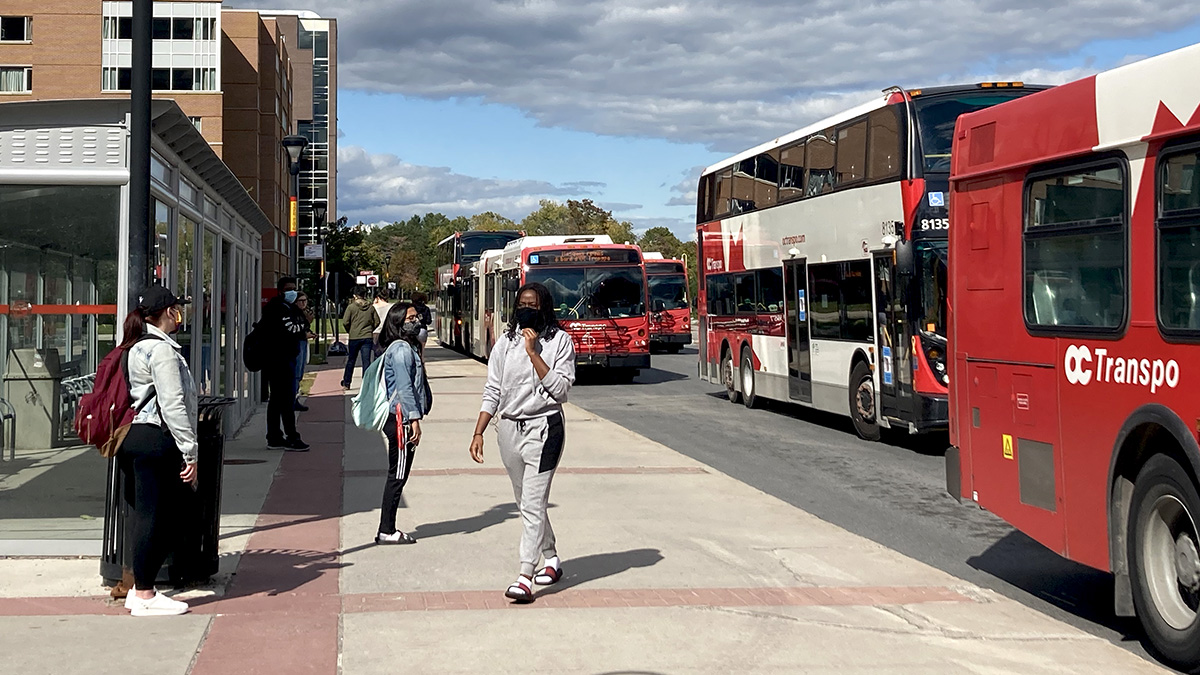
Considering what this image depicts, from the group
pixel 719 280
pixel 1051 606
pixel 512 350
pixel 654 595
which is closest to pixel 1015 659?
pixel 1051 606

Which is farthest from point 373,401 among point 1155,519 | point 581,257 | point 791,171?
point 581,257

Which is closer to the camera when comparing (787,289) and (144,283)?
(144,283)

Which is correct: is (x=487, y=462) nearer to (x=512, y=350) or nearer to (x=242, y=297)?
(x=242, y=297)

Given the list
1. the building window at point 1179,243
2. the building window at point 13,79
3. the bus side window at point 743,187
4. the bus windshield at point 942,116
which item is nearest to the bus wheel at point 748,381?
the bus side window at point 743,187

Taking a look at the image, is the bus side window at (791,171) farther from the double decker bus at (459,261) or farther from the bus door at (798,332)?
the double decker bus at (459,261)

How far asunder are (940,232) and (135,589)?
394 inches

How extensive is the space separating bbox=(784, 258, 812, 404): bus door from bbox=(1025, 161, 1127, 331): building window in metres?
10.6

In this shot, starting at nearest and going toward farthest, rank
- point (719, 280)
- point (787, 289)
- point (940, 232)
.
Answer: point (940, 232), point (787, 289), point (719, 280)

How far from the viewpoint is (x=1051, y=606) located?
25.6 ft

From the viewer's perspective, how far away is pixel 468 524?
1028 centimetres

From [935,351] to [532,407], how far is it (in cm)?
837

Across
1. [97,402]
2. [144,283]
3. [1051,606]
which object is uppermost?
[144,283]

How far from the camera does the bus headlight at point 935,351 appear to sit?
1461 cm

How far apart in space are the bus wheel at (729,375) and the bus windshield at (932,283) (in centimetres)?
848
